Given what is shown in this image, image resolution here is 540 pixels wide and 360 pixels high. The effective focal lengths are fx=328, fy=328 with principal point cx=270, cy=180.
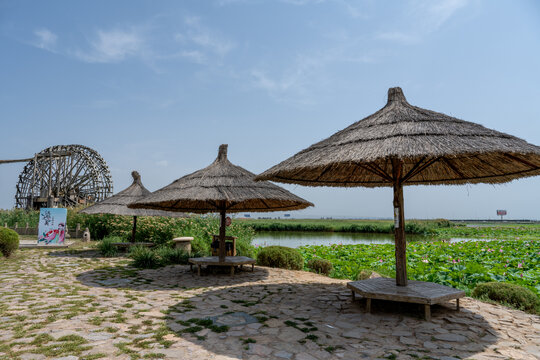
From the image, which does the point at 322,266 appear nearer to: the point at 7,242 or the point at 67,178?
the point at 7,242

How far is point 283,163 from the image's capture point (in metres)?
4.97

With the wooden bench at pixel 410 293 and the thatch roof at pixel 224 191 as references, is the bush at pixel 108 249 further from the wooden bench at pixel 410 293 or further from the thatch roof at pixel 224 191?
the wooden bench at pixel 410 293

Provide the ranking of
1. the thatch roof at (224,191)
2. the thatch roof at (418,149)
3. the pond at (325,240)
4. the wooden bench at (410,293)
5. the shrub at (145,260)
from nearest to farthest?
the thatch roof at (418,149), the wooden bench at (410,293), the thatch roof at (224,191), the shrub at (145,260), the pond at (325,240)

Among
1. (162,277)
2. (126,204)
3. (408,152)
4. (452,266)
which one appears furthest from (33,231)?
(408,152)

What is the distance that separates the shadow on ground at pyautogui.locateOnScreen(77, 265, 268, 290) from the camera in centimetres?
609

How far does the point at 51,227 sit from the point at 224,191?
8636 millimetres

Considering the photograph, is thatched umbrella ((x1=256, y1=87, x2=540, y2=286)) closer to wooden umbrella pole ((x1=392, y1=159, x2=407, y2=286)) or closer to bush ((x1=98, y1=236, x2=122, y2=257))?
wooden umbrella pole ((x1=392, y1=159, x2=407, y2=286))

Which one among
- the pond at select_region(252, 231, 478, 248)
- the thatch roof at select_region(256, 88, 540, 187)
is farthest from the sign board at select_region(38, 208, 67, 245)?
the thatch roof at select_region(256, 88, 540, 187)

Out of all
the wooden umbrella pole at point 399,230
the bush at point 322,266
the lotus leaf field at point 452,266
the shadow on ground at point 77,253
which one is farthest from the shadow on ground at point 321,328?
the shadow on ground at point 77,253

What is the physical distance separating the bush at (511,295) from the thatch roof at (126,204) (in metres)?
8.07

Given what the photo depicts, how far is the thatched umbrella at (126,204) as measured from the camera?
1015 cm

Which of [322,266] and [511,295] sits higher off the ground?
[511,295]

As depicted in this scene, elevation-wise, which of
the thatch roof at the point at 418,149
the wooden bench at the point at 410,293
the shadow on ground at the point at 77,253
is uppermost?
the thatch roof at the point at 418,149

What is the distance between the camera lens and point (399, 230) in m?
4.60
